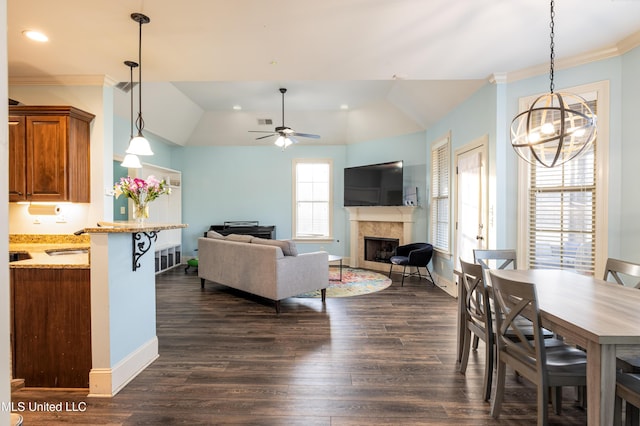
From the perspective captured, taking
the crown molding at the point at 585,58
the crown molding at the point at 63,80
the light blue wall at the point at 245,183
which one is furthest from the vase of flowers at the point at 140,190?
the light blue wall at the point at 245,183

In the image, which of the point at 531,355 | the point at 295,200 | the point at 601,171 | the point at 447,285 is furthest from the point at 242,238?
the point at 601,171

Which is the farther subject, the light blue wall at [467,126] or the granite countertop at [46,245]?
the light blue wall at [467,126]

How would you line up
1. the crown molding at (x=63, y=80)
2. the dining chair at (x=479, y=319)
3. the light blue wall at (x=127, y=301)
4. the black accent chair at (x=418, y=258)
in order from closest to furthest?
the dining chair at (x=479, y=319)
the light blue wall at (x=127, y=301)
the crown molding at (x=63, y=80)
the black accent chair at (x=418, y=258)

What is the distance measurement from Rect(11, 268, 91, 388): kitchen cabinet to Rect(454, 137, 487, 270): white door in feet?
12.8

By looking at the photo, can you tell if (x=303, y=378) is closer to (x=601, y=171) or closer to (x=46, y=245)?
(x=46, y=245)

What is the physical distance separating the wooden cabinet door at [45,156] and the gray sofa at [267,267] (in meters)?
2.06

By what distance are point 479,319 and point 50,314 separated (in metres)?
3.12

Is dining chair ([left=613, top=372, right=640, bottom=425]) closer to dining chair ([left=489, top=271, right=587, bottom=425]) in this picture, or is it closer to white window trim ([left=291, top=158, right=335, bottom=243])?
dining chair ([left=489, top=271, right=587, bottom=425])

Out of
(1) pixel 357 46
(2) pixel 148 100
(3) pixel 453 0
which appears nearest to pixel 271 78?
(1) pixel 357 46

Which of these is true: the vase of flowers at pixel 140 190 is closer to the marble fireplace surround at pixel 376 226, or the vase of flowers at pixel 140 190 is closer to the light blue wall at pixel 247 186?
the marble fireplace surround at pixel 376 226

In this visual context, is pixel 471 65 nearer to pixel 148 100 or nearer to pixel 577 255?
pixel 577 255

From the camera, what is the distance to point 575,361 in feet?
5.96

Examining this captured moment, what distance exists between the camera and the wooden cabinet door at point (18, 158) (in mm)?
3348

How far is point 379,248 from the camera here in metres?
7.12
